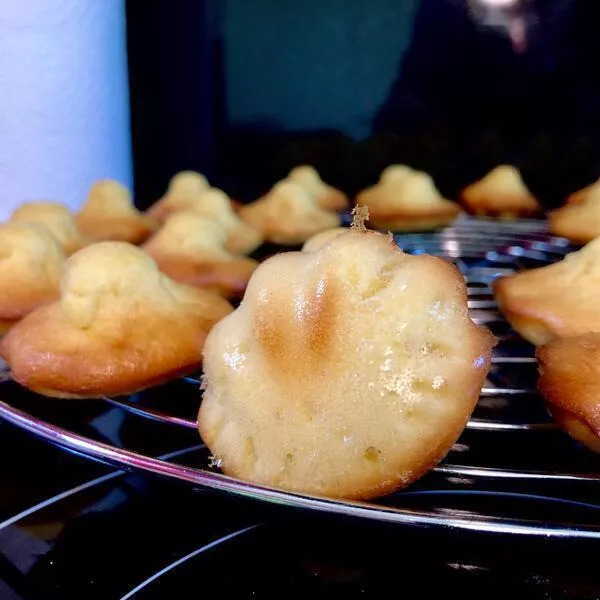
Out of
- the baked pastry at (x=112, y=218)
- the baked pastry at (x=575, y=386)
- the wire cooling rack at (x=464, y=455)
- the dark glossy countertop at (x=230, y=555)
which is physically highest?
the baked pastry at (x=112, y=218)

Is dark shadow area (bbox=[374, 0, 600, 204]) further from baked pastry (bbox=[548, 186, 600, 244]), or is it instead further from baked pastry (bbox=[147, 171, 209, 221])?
baked pastry (bbox=[147, 171, 209, 221])

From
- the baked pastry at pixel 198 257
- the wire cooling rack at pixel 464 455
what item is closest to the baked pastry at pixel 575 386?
the wire cooling rack at pixel 464 455

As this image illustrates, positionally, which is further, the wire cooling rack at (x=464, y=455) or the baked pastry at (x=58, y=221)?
the baked pastry at (x=58, y=221)

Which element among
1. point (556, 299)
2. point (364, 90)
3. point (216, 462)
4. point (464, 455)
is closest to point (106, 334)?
point (216, 462)

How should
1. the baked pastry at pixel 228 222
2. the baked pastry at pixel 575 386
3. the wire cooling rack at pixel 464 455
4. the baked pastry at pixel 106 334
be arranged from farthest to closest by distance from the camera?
the baked pastry at pixel 228 222
the baked pastry at pixel 106 334
the baked pastry at pixel 575 386
the wire cooling rack at pixel 464 455

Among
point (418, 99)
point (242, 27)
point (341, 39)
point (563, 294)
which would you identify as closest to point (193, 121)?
point (242, 27)

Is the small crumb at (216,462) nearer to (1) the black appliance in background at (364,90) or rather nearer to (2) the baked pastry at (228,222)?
(2) the baked pastry at (228,222)

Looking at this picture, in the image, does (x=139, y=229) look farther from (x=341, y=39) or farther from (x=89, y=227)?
(x=341, y=39)
